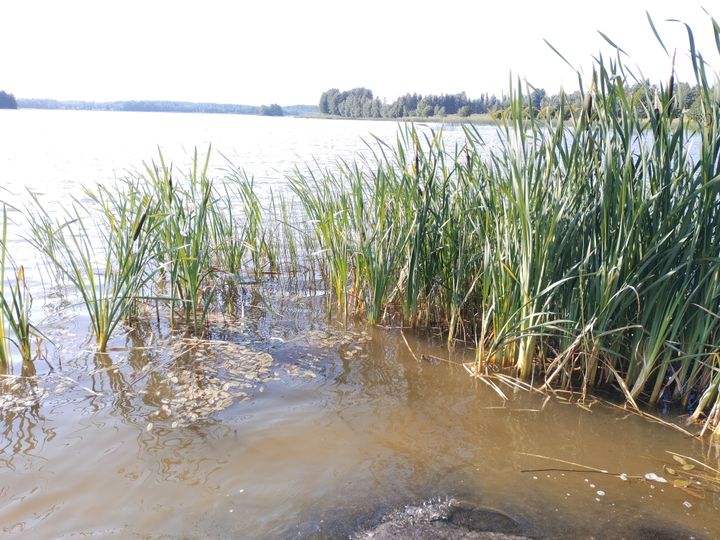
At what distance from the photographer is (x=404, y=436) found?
9.74ft

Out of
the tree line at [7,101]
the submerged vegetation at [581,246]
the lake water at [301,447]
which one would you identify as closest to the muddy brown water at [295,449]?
the lake water at [301,447]

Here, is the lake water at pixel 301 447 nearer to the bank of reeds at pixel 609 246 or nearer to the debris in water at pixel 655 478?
the debris in water at pixel 655 478

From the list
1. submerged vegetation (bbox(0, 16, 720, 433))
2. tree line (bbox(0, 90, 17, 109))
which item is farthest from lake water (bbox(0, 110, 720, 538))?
tree line (bbox(0, 90, 17, 109))

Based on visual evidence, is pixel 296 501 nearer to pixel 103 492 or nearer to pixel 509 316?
pixel 103 492

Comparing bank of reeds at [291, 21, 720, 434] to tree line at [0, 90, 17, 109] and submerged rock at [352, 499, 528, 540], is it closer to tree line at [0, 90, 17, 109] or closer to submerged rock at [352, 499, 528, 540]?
submerged rock at [352, 499, 528, 540]

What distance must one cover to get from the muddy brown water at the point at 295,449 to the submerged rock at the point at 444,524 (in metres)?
0.06

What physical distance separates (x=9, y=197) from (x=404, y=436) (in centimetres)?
870

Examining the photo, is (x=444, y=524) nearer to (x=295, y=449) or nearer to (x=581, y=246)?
(x=295, y=449)

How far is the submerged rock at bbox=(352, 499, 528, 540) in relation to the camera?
7.15 feet

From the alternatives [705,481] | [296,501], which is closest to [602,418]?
[705,481]

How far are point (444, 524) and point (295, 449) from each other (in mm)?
911

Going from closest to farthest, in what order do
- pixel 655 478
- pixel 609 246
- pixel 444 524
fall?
pixel 444 524, pixel 655 478, pixel 609 246

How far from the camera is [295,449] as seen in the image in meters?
2.82

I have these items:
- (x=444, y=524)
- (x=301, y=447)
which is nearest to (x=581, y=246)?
(x=444, y=524)
